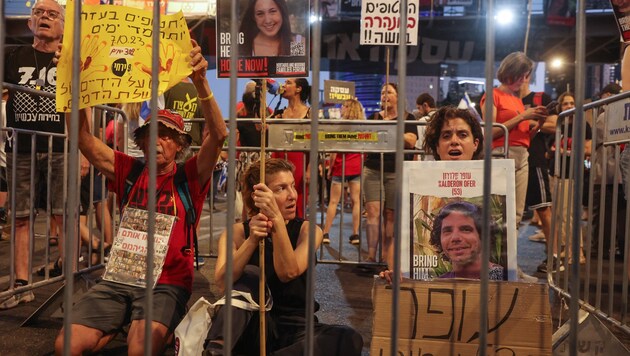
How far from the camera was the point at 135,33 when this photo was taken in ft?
7.14

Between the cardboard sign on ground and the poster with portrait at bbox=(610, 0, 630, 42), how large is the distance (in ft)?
5.62

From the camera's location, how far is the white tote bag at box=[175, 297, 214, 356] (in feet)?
8.14

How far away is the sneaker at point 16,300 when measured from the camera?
3809 mm

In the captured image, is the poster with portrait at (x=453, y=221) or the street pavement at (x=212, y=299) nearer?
the poster with portrait at (x=453, y=221)

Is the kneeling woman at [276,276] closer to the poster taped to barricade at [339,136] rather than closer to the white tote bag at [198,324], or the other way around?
the white tote bag at [198,324]

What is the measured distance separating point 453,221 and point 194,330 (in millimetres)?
1176

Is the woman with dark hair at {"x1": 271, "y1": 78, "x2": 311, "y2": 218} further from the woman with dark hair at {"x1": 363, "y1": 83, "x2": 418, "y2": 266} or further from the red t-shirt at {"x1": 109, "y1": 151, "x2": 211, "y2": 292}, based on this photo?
the red t-shirt at {"x1": 109, "y1": 151, "x2": 211, "y2": 292}

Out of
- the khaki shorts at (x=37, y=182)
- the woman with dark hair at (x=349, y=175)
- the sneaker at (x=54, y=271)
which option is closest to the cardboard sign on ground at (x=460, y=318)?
the khaki shorts at (x=37, y=182)

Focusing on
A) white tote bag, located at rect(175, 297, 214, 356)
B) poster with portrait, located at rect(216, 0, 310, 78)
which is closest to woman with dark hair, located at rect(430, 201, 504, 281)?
poster with portrait, located at rect(216, 0, 310, 78)

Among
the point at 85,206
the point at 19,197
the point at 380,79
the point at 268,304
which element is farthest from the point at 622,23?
the point at 380,79

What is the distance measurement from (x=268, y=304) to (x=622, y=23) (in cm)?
229

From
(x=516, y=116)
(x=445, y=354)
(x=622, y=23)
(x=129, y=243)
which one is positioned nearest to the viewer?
(x=445, y=354)

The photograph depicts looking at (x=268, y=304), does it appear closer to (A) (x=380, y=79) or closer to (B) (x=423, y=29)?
(B) (x=423, y=29)

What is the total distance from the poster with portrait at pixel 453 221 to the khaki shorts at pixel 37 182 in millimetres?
2495
